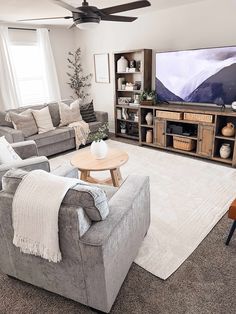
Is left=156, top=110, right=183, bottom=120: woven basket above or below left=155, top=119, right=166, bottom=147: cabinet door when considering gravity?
above

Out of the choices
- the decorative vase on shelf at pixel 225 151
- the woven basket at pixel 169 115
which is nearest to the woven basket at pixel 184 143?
the woven basket at pixel 169 115

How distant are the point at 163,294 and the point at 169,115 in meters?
3.03

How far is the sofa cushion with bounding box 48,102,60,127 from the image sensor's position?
4707mm

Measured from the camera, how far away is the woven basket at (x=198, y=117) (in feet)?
12.3

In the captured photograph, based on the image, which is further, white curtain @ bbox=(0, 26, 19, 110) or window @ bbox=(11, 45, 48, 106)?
window @ bbox=(11, 45, 48, 106)

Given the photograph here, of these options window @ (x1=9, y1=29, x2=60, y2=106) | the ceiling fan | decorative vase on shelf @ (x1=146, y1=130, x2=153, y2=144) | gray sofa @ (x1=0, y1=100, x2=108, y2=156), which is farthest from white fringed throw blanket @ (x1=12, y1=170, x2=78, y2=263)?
window @ (x1=9, y1=29, x2=60, y2=106)

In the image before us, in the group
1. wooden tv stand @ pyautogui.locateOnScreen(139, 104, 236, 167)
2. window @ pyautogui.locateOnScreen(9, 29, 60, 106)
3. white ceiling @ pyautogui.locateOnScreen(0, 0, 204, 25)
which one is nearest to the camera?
white ceiling @ pyautogui.locateOnScreen(0, 0, 204, 25)

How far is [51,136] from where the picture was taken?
4.24 meters

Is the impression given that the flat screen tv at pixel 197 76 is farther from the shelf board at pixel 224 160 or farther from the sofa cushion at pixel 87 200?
the sofa cushion at pixel 87 200

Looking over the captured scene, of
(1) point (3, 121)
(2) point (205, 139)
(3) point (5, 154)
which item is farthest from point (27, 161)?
(2) point (205, 139)

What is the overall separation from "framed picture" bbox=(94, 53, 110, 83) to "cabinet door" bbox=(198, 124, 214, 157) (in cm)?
255

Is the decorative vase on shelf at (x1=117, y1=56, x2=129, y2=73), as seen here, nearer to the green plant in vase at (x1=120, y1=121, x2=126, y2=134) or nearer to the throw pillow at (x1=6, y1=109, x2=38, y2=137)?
the green plant in vase at (x1=120, y1=121, x2=126, y2=134)

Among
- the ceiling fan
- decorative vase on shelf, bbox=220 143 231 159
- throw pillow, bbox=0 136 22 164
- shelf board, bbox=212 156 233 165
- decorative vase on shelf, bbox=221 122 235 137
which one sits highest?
the ceiling fan

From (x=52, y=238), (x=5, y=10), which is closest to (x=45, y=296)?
(x=52, y=238)
